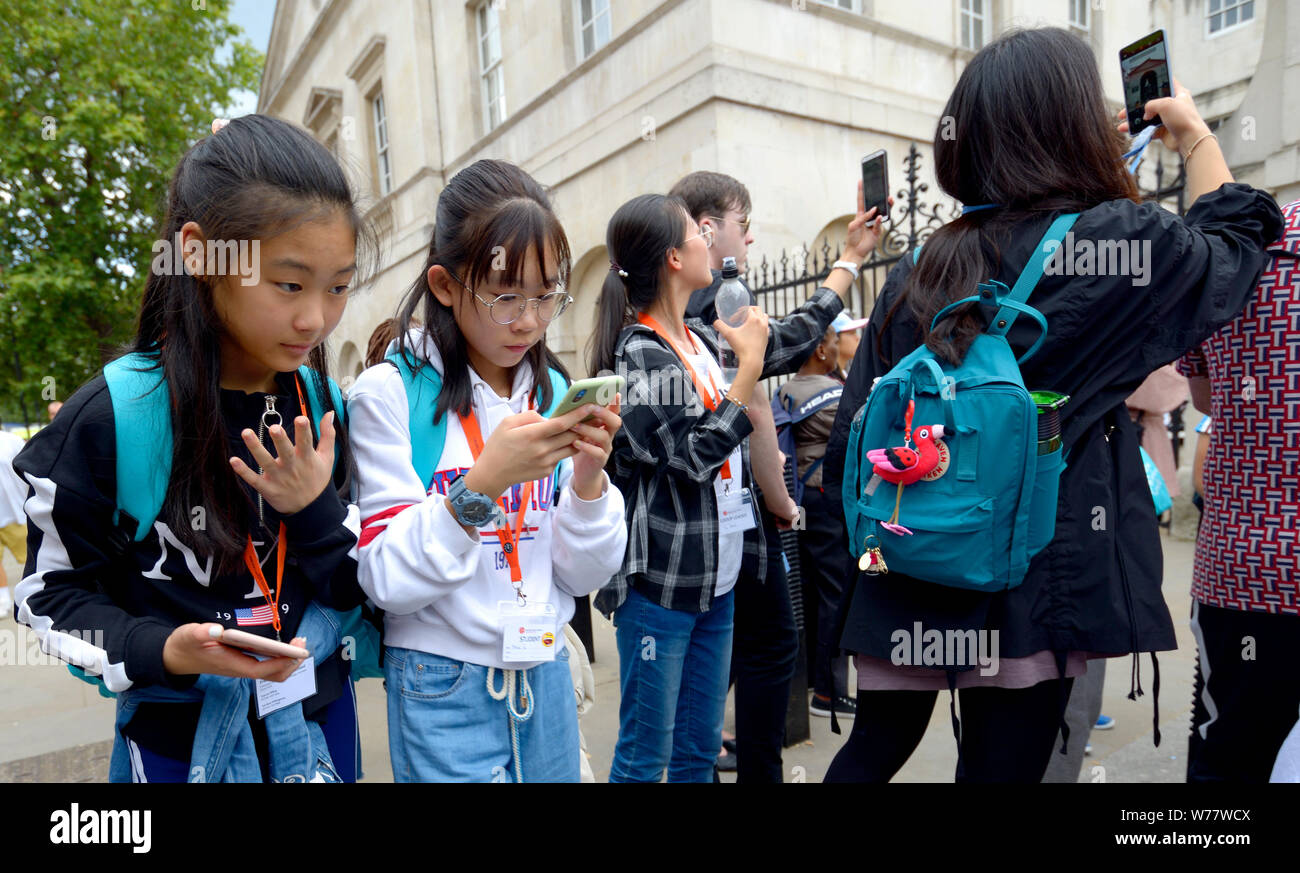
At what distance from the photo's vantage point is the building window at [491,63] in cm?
1163

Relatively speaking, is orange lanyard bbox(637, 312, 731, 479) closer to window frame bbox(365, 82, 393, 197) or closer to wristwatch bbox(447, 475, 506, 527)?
wristwatch bbox(447, 475, 506, 527)

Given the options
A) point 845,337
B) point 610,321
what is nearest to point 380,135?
point 845,337

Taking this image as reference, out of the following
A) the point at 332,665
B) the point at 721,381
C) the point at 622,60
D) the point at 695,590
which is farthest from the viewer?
the point at 622,60

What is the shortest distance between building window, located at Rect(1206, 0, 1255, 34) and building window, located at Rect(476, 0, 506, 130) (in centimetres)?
1198

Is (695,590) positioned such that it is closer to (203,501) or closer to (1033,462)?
(1033,462)

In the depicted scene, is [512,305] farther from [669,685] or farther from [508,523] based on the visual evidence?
[669,685]

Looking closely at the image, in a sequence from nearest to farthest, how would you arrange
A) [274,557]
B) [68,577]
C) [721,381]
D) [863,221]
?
[68,577]
[274,557]
[721,381]
[863,221]

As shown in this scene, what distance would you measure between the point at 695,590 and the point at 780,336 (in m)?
0.97

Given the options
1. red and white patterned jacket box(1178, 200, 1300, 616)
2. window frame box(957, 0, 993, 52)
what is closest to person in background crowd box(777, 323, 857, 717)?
red and white patterned jacket box(1178, 200, 1300, 616)

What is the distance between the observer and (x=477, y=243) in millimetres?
1611

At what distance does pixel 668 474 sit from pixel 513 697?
0.95 m

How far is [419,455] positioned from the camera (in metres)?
1.63
